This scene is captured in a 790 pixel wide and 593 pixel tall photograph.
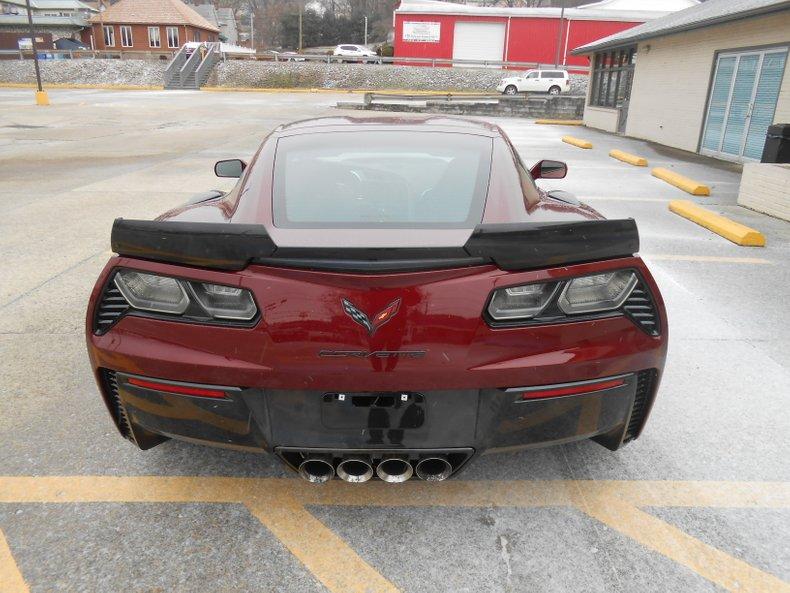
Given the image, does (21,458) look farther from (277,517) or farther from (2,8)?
(2,8)

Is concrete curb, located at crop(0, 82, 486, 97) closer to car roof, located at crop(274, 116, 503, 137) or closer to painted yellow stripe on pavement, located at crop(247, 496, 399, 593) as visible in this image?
car roof, located at crop(274, 116, 503, 137)

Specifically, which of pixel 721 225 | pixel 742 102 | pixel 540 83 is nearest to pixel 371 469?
pixel 721 225

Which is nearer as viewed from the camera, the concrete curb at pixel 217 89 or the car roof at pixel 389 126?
the car roof at pixel 389 126

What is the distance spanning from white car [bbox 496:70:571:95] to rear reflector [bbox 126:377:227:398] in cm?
3946

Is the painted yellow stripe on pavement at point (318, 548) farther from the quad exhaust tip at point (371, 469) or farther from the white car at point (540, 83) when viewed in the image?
the white car at point (540, 83)

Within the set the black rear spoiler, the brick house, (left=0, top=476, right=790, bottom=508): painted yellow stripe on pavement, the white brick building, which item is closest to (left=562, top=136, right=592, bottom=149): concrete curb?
the white brick building

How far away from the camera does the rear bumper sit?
198 centimetres

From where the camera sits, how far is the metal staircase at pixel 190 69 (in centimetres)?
4740

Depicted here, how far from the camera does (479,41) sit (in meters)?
51.3

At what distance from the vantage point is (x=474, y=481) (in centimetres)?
257

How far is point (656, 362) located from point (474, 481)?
894 mm

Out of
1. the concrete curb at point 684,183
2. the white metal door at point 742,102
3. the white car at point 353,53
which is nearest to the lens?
the concrete curb at point 684,183

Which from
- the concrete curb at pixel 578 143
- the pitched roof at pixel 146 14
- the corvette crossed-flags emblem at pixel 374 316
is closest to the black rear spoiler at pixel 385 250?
the corvette crossed-flags emblem at pixel 374 316

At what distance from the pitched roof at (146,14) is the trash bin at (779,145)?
65.4 m
